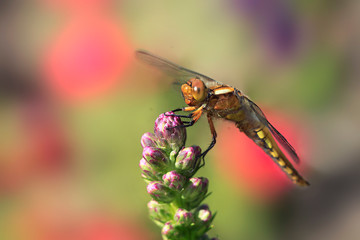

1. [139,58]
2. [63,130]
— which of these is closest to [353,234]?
[63,130]

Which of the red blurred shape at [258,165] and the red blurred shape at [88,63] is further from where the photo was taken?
the red blurred shape at [88,63]

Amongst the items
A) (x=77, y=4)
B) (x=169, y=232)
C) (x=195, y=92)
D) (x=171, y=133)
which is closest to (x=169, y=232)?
(x=169, y=232)

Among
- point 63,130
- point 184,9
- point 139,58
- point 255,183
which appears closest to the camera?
point 139,58

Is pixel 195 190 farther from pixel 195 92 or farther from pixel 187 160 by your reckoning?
pixel 195 92

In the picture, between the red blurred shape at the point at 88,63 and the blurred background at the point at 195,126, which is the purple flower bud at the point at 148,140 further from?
the red blurred shape at the point at 88,63

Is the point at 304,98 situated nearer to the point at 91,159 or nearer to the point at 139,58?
the point at 91,159

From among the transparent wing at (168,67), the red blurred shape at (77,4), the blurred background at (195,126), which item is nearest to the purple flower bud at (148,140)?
the transparent wing at (168,67)

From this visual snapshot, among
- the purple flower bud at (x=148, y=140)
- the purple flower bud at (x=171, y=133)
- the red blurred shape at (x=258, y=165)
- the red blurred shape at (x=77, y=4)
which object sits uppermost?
the red blurred shape at (x=77, y=4)
